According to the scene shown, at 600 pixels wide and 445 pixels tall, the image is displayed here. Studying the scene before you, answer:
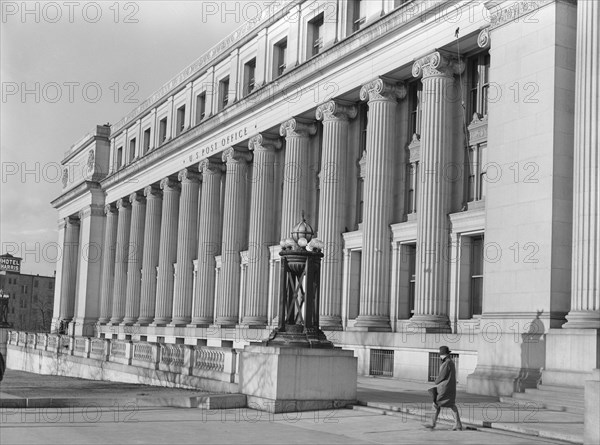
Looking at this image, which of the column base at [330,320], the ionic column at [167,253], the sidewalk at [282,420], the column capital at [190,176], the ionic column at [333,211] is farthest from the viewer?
the ionic column at [167,253]

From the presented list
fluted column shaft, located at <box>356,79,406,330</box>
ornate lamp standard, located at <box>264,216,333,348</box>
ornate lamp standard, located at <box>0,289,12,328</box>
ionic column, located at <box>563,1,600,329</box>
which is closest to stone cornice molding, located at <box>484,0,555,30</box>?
ionic column, located at <box>563,1,600,329</box>

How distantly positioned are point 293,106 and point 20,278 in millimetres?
141938

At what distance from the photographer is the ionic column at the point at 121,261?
6756 cm

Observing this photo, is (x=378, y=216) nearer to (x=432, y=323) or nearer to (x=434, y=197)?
(x=434, y=197)

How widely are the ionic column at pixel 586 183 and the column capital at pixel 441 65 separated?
849 cm

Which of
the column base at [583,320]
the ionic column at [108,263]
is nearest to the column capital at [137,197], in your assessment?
the ionic column at [108,263]

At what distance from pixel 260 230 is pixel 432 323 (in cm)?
1667

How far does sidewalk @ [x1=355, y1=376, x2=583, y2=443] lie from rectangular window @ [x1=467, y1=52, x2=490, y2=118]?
11.7m

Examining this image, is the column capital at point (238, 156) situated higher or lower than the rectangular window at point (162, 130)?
lower

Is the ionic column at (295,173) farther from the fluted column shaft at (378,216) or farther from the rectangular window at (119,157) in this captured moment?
the rectangular window at (119,157)

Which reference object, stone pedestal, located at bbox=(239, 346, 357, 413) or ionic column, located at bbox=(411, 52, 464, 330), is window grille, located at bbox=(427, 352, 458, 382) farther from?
stone pedestal, located at bbox=(239, 346, 357, 413)

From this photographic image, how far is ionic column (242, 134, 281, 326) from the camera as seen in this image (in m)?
45.0

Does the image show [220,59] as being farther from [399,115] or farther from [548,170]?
[548,170]

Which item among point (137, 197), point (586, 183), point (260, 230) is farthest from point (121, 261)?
point (586, 183)
